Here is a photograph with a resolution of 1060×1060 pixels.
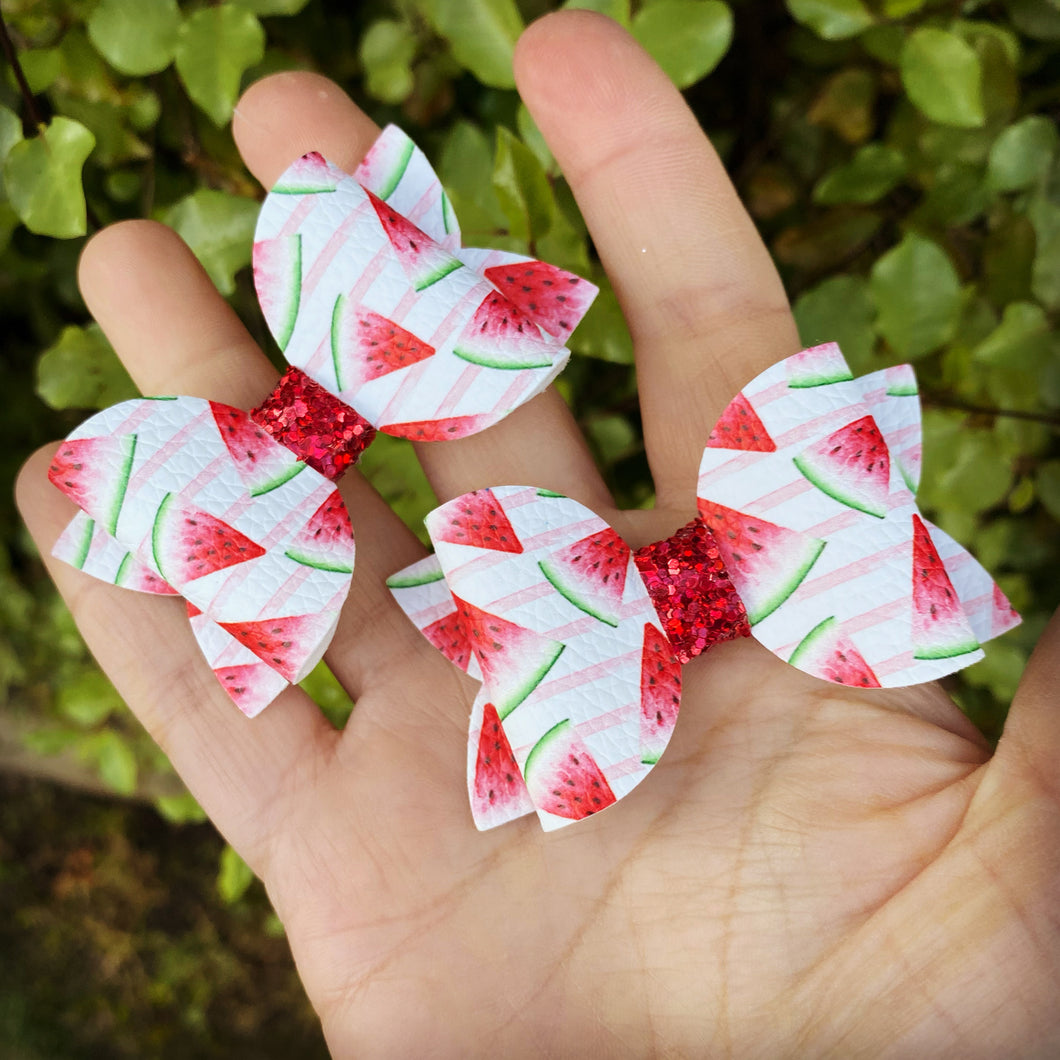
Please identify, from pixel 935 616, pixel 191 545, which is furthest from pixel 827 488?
pixel 191 545

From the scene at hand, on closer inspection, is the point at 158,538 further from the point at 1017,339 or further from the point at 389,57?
the point at 1017,339

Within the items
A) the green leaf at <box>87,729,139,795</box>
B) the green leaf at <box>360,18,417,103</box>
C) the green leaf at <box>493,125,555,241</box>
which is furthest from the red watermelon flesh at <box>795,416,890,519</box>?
the green leaf at <box>87,729,139,795</box>


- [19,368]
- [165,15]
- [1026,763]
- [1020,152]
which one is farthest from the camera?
[19,368]

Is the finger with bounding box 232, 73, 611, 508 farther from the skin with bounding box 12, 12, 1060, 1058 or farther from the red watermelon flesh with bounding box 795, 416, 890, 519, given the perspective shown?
the red watermelon flesh with bounding box 795, 416, 890, 519

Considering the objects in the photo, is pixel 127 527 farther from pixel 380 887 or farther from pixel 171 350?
pixel 380 887

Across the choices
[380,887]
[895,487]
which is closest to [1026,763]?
[895,487]

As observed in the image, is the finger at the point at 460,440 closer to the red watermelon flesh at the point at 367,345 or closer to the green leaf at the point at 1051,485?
the red watermelon flesh at the point at 367,345
